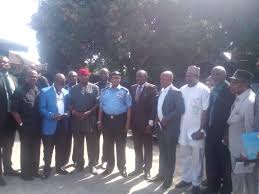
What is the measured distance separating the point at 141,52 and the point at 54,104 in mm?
12183

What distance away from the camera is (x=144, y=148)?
7816 millimetres

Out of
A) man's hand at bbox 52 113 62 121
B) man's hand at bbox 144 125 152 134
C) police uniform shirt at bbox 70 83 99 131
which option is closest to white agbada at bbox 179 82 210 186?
man's hand at bbox 144 125 152 134

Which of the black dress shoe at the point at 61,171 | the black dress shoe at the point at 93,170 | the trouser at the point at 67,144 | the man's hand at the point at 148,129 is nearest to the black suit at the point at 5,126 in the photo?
the black dress shoe at the point at 61,171

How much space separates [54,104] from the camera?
24.3 ft

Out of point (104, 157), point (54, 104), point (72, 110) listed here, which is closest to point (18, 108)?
point (54, 104)

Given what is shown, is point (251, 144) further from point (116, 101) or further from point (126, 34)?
point (126, 34)

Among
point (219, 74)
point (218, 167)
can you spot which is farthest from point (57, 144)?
point (219, 74)

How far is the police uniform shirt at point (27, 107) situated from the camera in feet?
23.1

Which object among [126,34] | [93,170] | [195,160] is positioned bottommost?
[93,170]

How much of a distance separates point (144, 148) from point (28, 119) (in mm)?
2443

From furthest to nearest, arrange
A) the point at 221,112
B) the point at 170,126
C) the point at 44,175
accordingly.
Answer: the point at 44,175 < the point at 170,126 < the point at 221,112

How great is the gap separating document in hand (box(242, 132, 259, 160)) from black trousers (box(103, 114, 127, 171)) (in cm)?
357

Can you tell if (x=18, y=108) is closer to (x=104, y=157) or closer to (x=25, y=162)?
(x=25, y=162)

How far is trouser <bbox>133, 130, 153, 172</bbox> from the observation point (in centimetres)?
772
